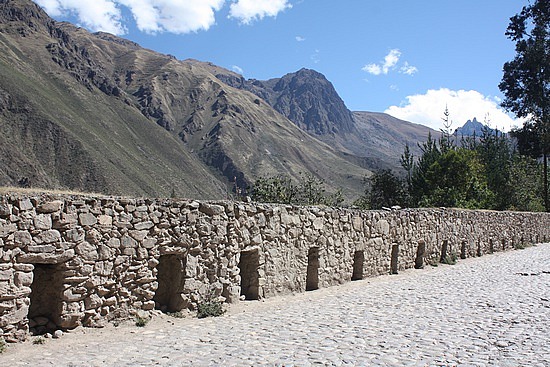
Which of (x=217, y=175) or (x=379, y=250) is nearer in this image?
(x=379, y=250)

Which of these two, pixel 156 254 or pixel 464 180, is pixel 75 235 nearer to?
pixel 156 254

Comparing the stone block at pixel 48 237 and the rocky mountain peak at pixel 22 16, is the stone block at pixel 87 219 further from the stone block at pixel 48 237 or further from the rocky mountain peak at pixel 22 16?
the rocky mountain peak at pixel 22 16

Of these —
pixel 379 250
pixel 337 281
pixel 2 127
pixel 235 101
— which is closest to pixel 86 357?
pixel 337 281

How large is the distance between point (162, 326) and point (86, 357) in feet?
6.23

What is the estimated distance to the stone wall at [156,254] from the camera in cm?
674

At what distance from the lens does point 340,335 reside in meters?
7.51

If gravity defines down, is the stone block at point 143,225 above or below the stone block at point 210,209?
below

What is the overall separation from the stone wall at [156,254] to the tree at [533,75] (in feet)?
92.0

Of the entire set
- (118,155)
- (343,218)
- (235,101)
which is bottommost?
(343,218)

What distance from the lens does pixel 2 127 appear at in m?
54.8

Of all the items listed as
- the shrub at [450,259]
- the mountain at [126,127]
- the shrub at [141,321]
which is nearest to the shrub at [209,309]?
the shrub at [141,321]

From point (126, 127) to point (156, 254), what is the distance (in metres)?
73.6

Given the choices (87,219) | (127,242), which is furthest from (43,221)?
(127,242)

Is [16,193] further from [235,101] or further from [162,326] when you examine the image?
[235,101]
